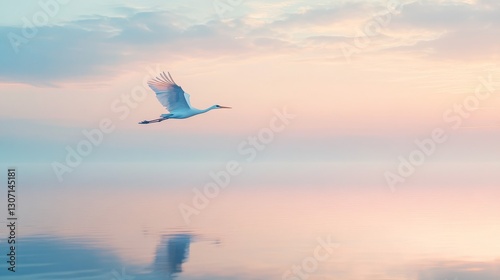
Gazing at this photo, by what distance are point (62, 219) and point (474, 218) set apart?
16.6 m

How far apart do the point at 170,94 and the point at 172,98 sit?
187 mm

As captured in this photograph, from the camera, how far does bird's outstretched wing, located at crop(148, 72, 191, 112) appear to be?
20.2 meters

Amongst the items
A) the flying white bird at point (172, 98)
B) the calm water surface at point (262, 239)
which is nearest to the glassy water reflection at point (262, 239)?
the calm water surface at point (262, 239)

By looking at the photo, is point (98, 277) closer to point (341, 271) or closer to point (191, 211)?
point (341, 271)

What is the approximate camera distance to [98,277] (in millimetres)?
20219

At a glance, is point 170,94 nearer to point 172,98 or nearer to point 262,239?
point 172,98

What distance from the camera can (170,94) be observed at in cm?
2047

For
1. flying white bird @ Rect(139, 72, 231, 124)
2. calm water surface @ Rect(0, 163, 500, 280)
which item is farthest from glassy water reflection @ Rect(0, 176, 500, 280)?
flying white bird @ Rect(139, 72, 231, 124)

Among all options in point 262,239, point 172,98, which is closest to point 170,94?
point 172,98

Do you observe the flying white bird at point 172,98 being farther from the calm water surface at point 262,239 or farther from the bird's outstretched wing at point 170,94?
the calm water surface at point 262,239

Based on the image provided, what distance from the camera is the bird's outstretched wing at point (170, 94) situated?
20156 millimetres

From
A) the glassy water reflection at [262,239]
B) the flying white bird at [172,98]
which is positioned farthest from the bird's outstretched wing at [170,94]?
the glassy water reflection at [262,239]

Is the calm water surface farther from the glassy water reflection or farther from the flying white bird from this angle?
the flying white bird

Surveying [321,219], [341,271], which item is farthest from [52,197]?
[341,271]
